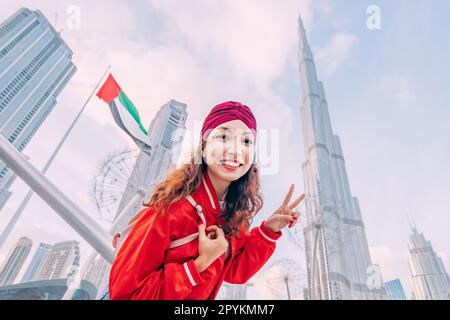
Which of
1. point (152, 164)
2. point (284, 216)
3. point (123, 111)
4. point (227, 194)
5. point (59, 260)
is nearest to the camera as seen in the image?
point (284, 216)

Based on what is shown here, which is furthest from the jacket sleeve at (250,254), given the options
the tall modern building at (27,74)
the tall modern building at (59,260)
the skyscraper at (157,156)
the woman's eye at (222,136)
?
the tall modern building at (27,74)

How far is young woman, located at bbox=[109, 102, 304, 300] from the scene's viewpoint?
1.46 meters

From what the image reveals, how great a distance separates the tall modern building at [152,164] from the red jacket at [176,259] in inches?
124

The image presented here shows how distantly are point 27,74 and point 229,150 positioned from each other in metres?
84.7

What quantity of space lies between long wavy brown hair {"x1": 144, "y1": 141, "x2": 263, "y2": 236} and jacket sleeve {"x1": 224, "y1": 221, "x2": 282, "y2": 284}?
125 mm

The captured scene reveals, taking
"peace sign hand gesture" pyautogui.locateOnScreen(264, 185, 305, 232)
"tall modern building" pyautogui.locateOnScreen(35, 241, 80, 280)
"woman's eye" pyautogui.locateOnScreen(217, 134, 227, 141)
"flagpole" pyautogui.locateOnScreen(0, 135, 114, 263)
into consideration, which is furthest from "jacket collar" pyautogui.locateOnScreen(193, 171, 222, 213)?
"tall modern building" pyautogui.locateOnScreen(35, 241, 80, 280)

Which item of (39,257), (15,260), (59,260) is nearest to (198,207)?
(59,260)

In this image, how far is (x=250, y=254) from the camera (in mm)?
1985

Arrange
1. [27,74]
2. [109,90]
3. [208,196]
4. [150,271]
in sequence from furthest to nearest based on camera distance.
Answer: [27,74] → [109,90] → [208,196] → [150,271]

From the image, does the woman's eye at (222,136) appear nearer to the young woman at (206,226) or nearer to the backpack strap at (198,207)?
the young woman at (206,226)

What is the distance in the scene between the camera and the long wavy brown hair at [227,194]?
1770 millimetres

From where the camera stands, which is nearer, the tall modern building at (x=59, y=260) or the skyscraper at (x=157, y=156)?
the skyscraper at (x=157, y=156)

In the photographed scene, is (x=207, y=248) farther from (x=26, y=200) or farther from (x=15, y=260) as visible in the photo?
(x=15, y=260)

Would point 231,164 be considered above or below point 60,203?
above
